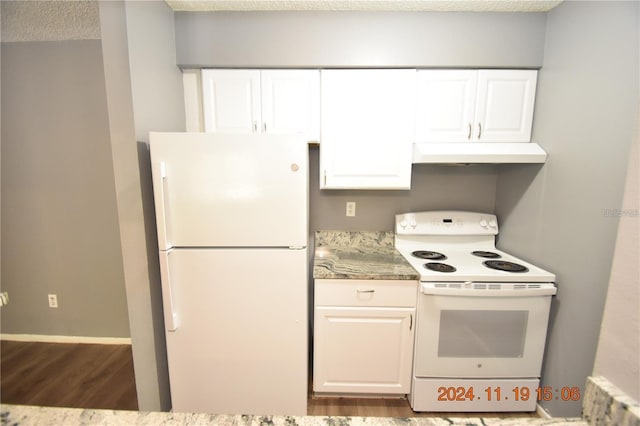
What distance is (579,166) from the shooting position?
4.51ft

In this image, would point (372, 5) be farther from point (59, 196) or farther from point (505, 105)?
point (59, 196)

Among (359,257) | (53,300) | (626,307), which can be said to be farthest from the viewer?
(53,300)

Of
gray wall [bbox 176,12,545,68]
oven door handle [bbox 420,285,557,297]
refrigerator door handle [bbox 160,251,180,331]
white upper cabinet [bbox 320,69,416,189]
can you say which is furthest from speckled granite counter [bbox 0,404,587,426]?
gray wall [bbox 176,12,545,68]

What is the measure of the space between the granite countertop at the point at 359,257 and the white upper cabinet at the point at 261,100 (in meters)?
0.88

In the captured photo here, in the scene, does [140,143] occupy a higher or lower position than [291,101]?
lower

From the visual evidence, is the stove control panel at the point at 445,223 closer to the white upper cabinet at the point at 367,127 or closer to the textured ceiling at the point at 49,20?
the white upper cabinet at the point at 367,127

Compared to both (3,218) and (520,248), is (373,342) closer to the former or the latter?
(520,248)

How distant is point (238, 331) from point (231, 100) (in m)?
1.45

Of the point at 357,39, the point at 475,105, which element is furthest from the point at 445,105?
the point at 357,39

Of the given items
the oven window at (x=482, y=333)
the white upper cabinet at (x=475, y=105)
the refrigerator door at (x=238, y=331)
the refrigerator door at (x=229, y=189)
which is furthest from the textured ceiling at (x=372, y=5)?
the oven window at (x=482, y=333)

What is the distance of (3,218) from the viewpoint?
208 centimetres

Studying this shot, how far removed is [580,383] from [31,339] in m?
4.00

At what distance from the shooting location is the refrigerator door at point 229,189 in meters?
1.28

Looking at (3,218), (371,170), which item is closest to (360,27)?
(371,170)
